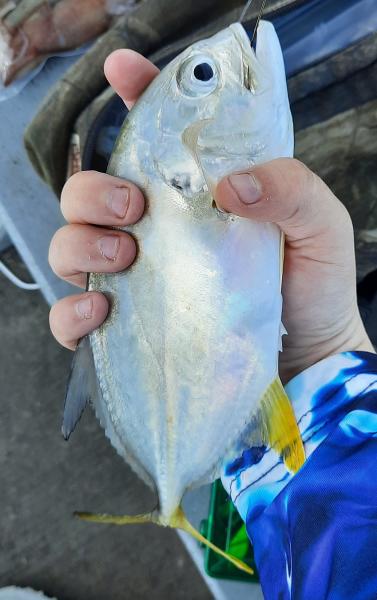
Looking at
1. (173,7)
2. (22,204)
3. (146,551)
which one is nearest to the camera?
(173,7)

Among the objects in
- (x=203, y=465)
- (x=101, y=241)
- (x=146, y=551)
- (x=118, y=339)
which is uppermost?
(x=101, y=241)

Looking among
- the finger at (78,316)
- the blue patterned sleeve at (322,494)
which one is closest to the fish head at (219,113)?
the finger at (78,316)

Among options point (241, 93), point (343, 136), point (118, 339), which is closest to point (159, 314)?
point (118, 339)

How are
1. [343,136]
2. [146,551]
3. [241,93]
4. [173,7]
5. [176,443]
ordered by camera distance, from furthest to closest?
1. [146,551]
2. [173,7]
3. [343,136]
4. [176,443]
5. [241,93]

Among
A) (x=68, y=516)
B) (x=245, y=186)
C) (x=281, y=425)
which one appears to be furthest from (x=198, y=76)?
(x=68, y=516)

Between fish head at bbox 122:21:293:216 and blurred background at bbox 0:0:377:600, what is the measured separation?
51 cm

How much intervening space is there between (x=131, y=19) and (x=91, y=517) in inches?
47.3

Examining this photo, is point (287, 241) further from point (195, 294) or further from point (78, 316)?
point (78, 316)

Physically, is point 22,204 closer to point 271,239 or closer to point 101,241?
point 101,241

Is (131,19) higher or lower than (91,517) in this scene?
higher

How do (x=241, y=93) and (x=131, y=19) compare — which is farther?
(x=131, y=19)

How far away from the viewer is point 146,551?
5.83 feet

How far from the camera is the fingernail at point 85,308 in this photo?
82cm

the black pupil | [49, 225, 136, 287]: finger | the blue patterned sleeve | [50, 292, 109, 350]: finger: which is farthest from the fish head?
the blue patterned sleeve
